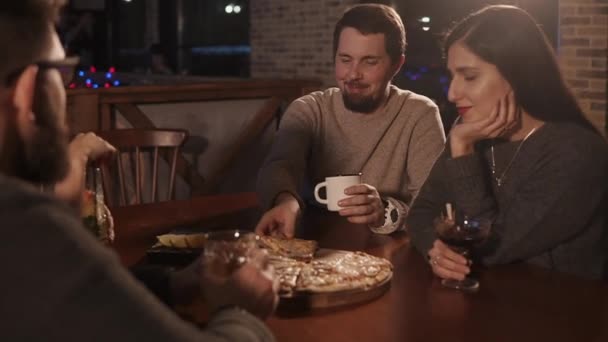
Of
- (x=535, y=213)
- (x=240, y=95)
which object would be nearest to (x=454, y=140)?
(x=535, y=213)

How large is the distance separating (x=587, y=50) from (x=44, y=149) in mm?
4346

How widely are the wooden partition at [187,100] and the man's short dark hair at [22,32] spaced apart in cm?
341

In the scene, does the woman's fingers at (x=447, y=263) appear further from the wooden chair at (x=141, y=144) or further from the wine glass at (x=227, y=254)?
the wooden chair at (x=141, y=144)

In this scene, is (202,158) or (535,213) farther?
(202,158)

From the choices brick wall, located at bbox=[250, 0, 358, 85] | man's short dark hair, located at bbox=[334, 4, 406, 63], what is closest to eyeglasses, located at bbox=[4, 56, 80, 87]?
man's short dark hair, located at bbox=[334, 4, 406, 63]

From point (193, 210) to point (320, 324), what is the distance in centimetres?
111

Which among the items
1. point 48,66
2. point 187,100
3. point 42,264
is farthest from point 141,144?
point 42,264

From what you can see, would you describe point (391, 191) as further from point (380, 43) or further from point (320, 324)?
point (320, 324)

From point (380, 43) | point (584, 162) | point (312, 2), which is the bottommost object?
point (584, 162)

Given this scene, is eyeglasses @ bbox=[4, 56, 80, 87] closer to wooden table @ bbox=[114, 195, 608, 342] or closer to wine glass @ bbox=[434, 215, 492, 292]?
wooden table @ bbox=[114, 195, 608, 342]

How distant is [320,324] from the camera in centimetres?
139

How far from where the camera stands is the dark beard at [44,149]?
37.7 inches

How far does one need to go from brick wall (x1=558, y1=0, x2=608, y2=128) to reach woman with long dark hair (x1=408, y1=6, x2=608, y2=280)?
2.93 meters

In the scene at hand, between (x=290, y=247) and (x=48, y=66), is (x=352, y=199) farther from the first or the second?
(x=48, y=66)
